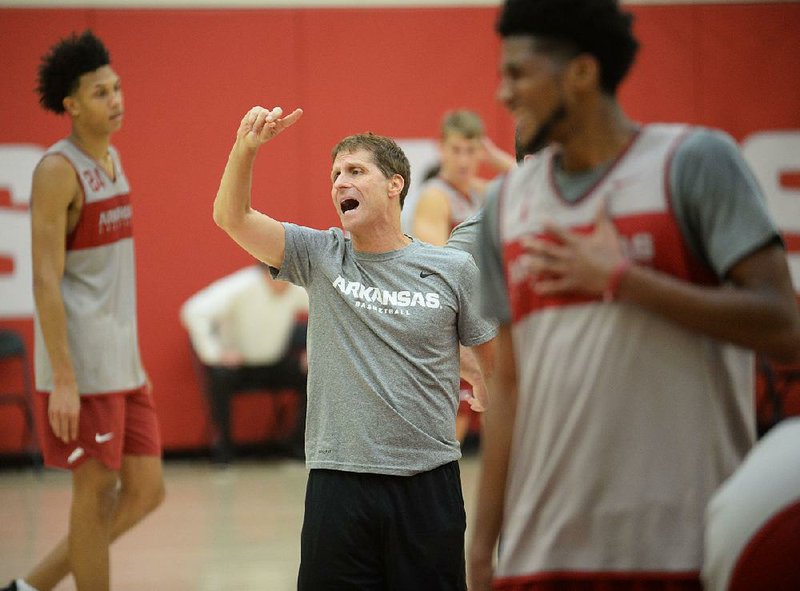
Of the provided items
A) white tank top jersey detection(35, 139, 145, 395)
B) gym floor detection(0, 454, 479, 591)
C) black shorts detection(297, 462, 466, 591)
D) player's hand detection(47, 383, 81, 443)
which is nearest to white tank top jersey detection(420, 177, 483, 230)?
gym floor detection(0, 454, 479, 591)

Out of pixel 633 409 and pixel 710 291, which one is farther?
pixel 633 409

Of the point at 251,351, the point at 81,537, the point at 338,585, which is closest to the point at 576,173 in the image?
the point at 338,585

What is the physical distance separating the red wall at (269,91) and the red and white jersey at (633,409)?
7.07 meters

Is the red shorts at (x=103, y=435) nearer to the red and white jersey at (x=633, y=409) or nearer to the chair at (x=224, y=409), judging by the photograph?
the red and white jersey at (x=633, y=409)

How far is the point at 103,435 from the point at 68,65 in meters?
1.39

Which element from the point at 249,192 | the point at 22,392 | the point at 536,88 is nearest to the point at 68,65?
the point at 249,192

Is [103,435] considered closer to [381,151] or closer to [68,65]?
[68,65]

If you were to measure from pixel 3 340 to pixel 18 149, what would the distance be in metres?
1.44

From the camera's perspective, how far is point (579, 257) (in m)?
1.76

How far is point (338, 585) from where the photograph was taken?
297 centimetres

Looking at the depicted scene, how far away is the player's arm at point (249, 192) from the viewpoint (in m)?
2.91

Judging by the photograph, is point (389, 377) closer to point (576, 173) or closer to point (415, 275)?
point (415, 275)

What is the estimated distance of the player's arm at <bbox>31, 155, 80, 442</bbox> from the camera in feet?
13.1

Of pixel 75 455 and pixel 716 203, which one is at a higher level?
pixel 716 203
